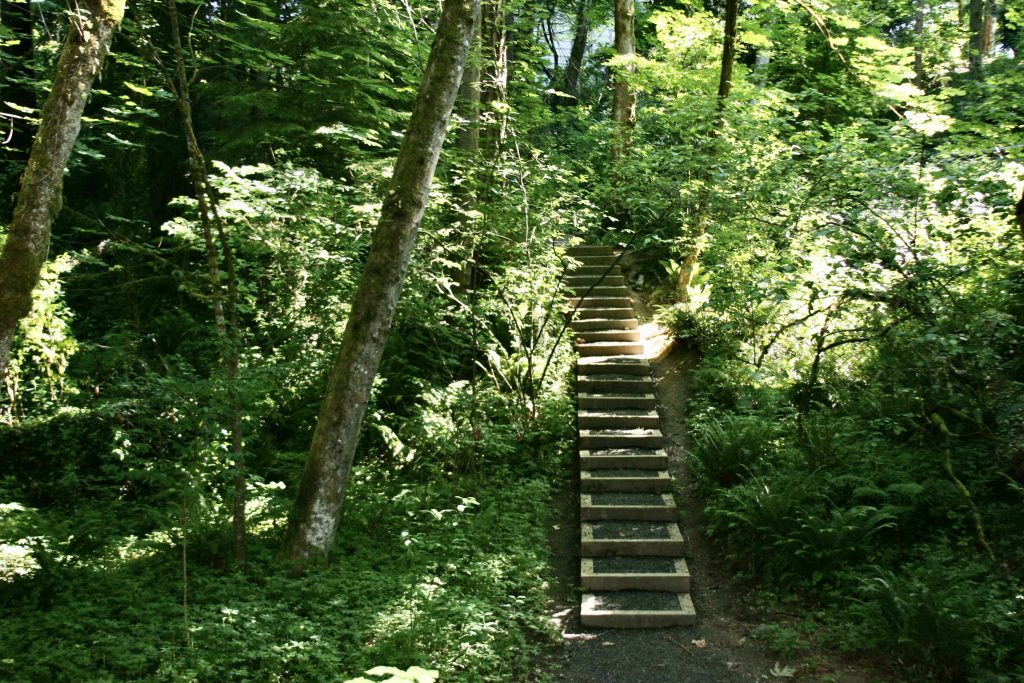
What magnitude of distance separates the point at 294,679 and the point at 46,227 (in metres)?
4.13

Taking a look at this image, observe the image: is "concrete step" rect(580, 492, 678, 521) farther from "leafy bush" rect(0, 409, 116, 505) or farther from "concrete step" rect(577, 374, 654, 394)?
"leafy bush" rect(0, 409, 116, 505)

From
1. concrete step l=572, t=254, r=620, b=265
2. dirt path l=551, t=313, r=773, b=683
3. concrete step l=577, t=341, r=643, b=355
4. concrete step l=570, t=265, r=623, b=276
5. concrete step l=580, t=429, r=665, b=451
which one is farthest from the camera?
concrete step l=572, t=254, r=620, b=265

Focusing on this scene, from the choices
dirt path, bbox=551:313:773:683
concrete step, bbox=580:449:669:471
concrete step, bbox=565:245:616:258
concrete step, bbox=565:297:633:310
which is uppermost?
concrete step, bbox=565:245:616:258

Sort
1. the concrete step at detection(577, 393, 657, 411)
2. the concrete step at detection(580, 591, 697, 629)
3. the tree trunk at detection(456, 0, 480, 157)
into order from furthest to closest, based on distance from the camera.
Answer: the tree trunk at detection(456, 0, 480, 157)
the concrete step at detection(577, 393, 657, 411)
the concrete step at detection(580, 591, 697, 629)

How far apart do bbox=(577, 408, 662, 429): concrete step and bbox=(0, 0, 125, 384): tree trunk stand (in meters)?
6.23

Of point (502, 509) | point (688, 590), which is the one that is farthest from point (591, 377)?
point (688, 590)

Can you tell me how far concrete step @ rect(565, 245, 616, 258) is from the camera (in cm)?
1298

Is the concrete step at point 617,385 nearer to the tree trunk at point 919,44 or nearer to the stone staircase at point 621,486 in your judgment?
the stone staircase at point 621,486

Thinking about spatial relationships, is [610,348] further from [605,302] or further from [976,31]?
[976,31]

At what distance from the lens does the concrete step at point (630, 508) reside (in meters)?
7.49

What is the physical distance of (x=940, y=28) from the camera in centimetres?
1596

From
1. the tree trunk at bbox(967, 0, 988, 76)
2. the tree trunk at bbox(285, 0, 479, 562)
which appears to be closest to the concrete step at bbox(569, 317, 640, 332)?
the tree trunk at bbox(285, 0, 479, 562)

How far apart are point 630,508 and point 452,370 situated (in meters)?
3.92

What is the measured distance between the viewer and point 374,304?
21.1 feet
